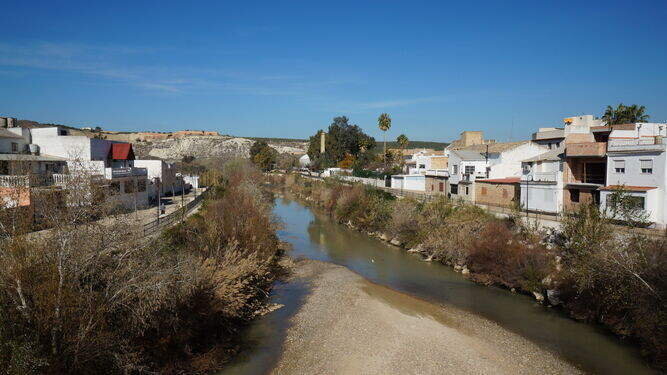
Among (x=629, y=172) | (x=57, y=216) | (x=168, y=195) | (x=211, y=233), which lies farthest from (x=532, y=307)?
(x=168, y=195)

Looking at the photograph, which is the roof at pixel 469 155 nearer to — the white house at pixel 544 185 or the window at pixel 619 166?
the white house at pixel 544 185

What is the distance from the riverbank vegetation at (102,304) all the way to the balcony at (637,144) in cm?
2501

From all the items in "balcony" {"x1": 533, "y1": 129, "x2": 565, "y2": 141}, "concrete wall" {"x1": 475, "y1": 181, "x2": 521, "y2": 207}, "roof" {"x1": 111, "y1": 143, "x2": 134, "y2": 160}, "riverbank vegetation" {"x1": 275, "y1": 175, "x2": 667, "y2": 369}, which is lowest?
"riverbank vegetation" {"x1": 275, "y1": 175, "x2": 667, "y2": 369}

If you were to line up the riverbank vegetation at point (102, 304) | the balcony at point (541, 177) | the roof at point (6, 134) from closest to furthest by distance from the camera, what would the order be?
the riverbank vegetation at point (102, 304), the balcony at point (541, 177), the roof at point (6, 134)

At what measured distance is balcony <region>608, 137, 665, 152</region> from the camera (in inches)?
1053

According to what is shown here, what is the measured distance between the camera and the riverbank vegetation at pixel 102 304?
973 cm

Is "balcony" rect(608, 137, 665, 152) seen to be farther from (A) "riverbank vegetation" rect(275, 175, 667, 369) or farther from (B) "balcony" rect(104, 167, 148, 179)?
(B) "balcony" rect(104, 167, 148, 179)

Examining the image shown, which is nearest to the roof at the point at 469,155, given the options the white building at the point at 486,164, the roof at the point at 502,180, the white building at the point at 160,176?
the white building at the point at 486,164

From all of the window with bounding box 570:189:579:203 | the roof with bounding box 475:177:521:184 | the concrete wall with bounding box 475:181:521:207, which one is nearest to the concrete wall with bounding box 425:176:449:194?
the concrete wall with bounding box 475:181:521:207

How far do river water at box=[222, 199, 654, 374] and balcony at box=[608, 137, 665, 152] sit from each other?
12617 millimetres

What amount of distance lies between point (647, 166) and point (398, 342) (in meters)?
20.2

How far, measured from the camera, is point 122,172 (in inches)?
1447

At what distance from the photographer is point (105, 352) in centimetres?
1066

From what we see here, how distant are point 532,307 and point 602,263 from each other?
4263mm
